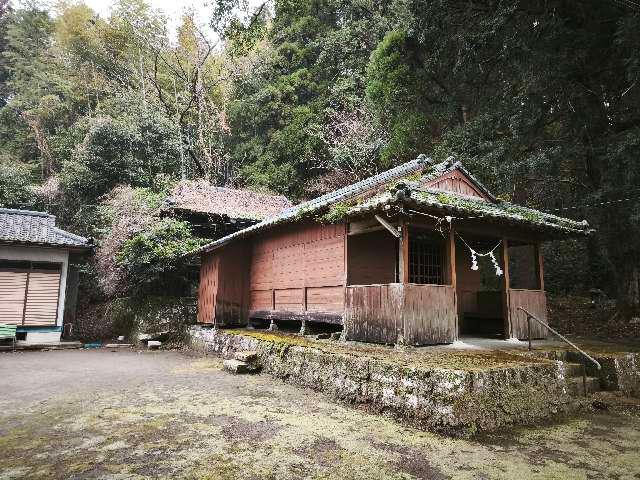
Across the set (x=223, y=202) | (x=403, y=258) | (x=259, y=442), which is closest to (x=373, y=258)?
(x=403, y=258)

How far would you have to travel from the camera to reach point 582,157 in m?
13.7

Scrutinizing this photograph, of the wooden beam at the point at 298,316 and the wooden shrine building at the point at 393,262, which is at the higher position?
the wooden shrine building at the point at 393,262

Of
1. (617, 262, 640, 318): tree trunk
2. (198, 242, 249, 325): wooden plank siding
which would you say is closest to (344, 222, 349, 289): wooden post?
(198, 242, 249, 325): wooden plank siding

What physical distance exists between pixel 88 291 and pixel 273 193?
1145 centimetres

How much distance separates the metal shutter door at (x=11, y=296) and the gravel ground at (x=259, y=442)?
8.98m

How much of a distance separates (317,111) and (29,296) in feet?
61.4

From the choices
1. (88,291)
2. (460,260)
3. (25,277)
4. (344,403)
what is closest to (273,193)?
(88,291)

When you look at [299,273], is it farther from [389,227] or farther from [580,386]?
[580,386]

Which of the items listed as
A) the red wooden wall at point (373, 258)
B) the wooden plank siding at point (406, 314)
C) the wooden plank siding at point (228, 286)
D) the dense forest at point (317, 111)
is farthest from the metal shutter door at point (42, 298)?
the wooden plank siding at point (406, 314)

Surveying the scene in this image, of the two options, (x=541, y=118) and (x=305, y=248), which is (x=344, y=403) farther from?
(x=541, y=118)

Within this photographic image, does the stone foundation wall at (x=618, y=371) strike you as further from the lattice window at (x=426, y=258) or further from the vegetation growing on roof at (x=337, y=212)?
the vegetation growing on roof at (x=337, y=212)

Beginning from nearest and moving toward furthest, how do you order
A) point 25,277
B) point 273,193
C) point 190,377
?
1. point 190,377
2. point 25,277
3. point 273,193

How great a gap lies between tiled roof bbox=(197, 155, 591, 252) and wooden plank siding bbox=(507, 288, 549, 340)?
5.53 feet

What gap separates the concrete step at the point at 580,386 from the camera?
6855 mm
